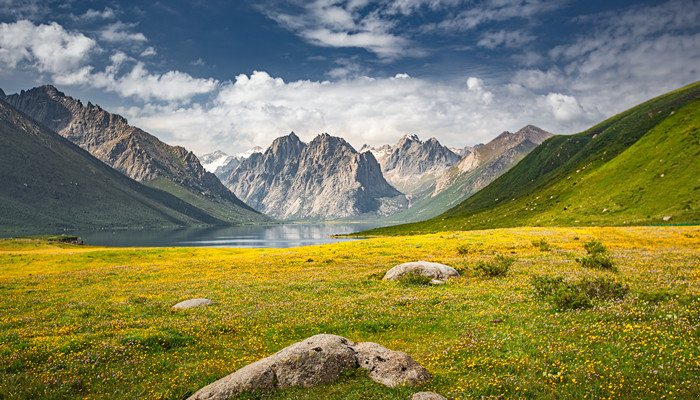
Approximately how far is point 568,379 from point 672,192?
140043 millimetres

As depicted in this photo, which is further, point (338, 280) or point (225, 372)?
point (338, 280)

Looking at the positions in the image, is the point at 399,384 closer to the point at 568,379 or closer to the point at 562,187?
the point at 568,379

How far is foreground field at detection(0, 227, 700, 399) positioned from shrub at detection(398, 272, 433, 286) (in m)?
0.84

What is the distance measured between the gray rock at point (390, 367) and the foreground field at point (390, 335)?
0.37 m

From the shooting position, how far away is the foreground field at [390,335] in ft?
35.4

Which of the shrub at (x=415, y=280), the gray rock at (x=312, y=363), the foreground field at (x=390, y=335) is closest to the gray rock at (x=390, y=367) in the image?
the foreground field at (x=390, y=335)

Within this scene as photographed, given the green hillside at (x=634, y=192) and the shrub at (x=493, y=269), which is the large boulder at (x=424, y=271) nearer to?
the shrub at (x=493, y=269)

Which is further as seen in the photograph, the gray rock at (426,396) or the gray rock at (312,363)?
the gray rock at (312,363)

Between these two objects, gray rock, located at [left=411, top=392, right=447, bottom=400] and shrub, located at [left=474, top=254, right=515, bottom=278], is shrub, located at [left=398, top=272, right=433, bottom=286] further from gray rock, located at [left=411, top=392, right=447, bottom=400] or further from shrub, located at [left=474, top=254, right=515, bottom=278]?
gray rock, located at [left=411, top=392, right=447, bottom=400]

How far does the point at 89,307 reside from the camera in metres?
23.5

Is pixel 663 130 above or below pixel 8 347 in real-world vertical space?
above

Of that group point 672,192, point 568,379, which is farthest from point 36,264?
point 672,192

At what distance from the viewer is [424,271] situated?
2931 centimetres

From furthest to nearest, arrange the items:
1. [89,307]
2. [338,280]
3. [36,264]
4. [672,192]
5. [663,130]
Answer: [663,130]
[672,192]
[36,264]
[338,280]
[89,307]
